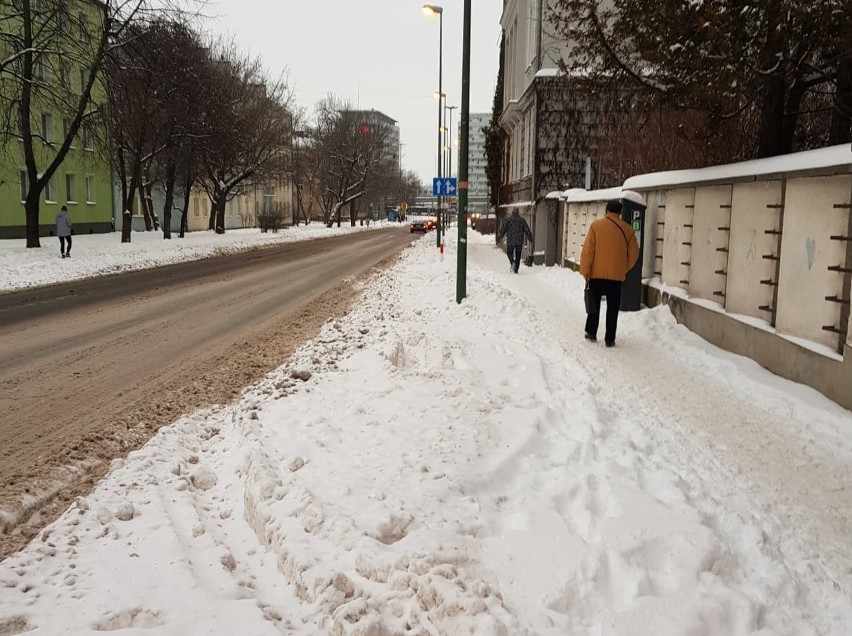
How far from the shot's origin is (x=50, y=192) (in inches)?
1527

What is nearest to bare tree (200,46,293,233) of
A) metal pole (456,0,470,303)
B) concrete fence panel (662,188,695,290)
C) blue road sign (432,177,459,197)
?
blue road sign (432,177,459,197)

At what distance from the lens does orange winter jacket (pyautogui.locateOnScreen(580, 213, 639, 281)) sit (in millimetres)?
9117

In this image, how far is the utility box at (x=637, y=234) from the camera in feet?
38.1

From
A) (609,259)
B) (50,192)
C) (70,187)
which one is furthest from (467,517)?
(70,187)

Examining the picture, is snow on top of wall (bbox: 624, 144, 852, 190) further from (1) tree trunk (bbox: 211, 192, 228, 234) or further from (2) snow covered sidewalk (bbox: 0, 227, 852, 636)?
(1) tree trunk (bbox: 211, 192, 228, 234)

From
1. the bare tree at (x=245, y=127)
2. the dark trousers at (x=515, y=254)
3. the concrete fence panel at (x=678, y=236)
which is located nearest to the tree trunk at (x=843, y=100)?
the concrete fence panel at (x=678, y=236)

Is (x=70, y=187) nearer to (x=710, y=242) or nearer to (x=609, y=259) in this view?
(x=609, y=259)

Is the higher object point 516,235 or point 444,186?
point 444,186

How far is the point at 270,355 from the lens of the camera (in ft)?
28.8

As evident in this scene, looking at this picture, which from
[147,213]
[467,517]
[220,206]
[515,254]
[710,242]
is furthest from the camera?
[147,213]

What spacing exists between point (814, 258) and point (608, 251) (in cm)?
278

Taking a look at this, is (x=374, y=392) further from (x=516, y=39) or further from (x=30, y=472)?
(x=516, y=39)

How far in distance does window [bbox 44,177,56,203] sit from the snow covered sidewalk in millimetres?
36743

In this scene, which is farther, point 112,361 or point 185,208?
point 185,208
